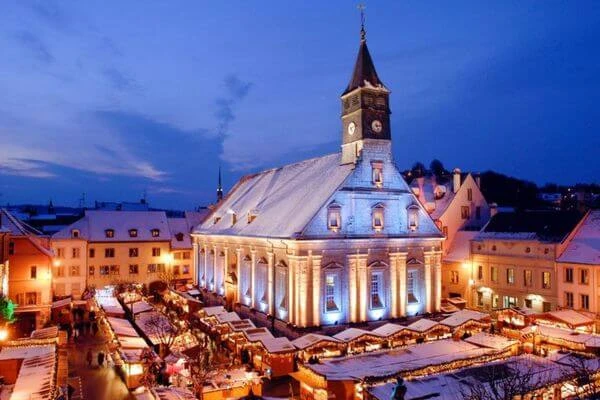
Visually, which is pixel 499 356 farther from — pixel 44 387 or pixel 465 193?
pixel 465 193

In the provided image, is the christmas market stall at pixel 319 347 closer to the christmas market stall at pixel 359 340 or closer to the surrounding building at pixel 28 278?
the christmas market stall at pixel 359 340

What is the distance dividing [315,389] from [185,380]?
8.23 m

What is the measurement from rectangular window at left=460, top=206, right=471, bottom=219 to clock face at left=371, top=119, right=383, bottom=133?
22287mm

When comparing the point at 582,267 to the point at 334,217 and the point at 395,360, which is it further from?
the point at 395,360

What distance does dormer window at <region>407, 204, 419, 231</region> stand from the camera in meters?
Answer: 48.4

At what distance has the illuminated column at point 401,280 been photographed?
154 ft

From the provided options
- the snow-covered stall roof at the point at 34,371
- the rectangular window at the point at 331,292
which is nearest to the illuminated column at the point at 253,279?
the rectangular window at the point at 331,292

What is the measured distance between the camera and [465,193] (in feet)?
210

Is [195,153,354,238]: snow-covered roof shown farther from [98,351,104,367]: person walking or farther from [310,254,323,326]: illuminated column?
[98,351,104,367]: person walking

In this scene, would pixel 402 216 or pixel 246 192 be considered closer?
pixel 402 216

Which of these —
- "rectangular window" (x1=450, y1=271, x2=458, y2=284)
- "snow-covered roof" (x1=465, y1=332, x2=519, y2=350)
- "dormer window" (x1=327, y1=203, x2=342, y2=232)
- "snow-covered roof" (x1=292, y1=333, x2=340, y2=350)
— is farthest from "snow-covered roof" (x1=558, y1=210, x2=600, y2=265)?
"snow-covered roof" (x1=292, y1=333, x2=340, y2=350)

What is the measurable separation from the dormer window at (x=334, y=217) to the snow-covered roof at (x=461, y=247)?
22571mm

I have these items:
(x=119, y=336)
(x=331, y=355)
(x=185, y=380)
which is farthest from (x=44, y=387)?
(x=331, y=355)

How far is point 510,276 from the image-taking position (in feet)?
178
